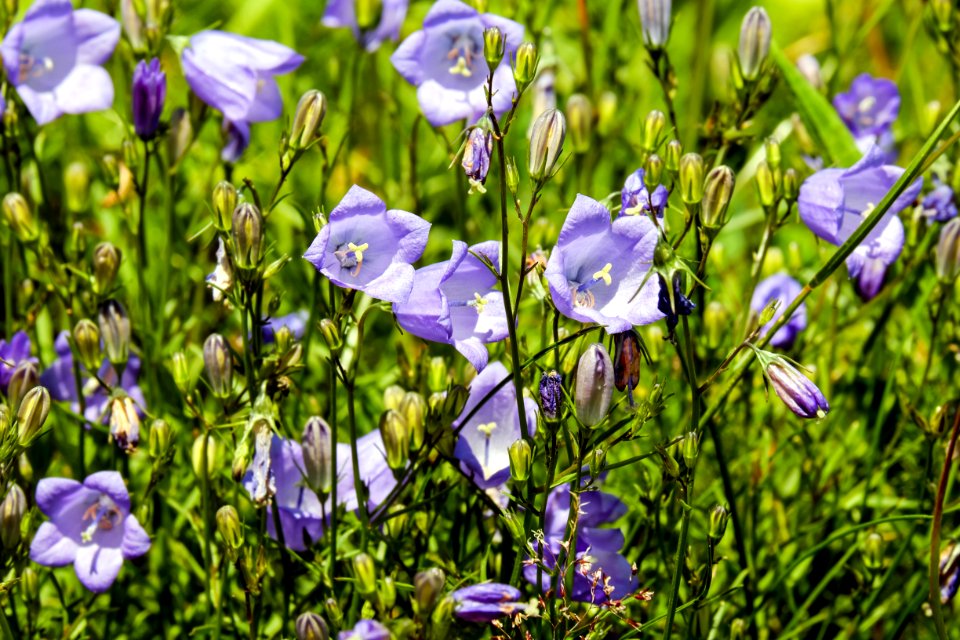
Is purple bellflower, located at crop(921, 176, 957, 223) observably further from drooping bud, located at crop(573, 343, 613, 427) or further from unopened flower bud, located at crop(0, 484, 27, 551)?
unopened flower bud, located at crop(0, 484, 27, 551)

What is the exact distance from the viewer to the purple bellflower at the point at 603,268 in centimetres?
181

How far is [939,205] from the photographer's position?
2830 millimetres

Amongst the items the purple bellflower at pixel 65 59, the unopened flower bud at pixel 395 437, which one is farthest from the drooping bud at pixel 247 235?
the purple bellflower at pixel 65 59

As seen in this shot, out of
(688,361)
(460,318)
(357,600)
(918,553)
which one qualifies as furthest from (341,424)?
(918,553)

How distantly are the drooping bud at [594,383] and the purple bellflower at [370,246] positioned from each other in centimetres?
32

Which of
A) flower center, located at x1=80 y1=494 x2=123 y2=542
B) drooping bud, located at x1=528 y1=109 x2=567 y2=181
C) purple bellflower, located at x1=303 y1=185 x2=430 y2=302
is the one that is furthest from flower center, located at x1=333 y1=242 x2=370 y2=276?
flower center, located at x1=80 y1=494 x2=123 y2=542

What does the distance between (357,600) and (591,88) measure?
6.62 feet

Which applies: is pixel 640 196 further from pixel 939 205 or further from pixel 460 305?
pixel 939 205

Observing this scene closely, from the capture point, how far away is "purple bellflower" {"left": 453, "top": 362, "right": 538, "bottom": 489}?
7.04ft

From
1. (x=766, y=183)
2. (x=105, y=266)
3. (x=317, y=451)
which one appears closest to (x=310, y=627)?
(x=317, y=451)

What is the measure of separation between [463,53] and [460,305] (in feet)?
3.57

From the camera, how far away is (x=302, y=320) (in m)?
3.23

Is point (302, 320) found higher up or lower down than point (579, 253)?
lower down

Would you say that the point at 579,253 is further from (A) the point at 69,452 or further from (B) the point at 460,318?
(A) the point at 69,452
